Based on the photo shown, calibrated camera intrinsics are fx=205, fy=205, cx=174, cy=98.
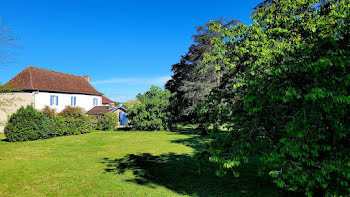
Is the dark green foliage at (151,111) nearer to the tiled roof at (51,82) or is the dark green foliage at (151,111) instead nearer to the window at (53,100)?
the window at (53,100)

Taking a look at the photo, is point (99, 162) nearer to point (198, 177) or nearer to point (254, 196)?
point (198, 177)

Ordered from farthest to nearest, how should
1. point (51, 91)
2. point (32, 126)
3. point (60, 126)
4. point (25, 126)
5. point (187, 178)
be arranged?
point (51, 91) → point (60, 126) → point (32, 126) → point (25, 126) → point (187, 178)

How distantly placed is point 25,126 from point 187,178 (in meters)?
20.3

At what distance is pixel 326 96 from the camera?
12.3 ft

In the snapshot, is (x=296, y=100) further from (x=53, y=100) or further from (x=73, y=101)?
(x=73, y=101)

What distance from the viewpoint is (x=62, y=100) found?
115 feet

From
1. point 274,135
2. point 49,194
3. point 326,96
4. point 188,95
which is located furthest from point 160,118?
point 326,96

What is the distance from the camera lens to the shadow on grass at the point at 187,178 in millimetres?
8172

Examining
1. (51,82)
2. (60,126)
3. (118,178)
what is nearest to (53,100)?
(51,82)

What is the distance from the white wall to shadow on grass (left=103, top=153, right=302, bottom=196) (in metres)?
→ 24.0

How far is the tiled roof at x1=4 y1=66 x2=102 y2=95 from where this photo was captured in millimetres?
31630

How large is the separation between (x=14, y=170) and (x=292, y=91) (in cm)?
1393

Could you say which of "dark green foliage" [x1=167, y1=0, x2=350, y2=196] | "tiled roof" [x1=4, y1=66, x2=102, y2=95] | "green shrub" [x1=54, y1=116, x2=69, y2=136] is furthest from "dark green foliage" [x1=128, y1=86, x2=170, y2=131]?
"dark green foliage" [x1=167, y1=0, x2=350, y2=196]

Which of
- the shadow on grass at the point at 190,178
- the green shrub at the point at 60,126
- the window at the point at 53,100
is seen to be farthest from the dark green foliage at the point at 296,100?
the window at the point at 53,100
